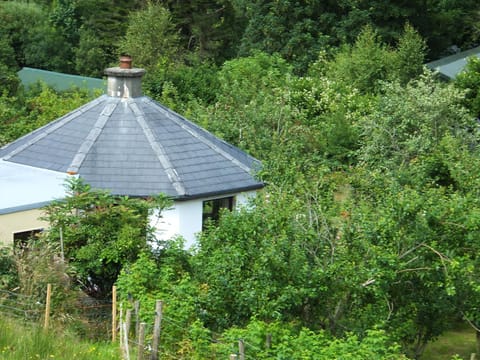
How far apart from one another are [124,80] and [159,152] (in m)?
2.72

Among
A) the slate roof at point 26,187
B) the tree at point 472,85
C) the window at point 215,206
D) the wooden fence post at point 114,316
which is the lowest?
the wooden fence post at point 114,316

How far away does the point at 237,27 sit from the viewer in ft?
208

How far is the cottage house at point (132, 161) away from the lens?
25.5 m

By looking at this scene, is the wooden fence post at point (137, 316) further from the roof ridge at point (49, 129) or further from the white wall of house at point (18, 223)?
the roof ridge at point (49, 129)

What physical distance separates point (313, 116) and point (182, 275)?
19.8 m

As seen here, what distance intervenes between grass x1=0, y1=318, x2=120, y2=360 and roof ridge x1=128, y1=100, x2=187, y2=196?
362 inches

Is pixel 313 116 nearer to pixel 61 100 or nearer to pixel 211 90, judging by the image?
pixel 211 90

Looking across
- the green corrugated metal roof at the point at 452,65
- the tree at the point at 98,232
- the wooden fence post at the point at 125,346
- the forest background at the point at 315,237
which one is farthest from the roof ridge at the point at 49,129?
the green corrugated metal roof at the point at 452,65

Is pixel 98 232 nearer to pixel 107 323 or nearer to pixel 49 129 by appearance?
pixel 107 323

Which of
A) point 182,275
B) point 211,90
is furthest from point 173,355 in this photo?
point 211,90

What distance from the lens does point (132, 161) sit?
26.5 m

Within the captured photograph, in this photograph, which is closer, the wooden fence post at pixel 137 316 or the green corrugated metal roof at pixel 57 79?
the wooden fence post at pixel 137 316

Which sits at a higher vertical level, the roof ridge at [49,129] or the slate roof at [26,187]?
the roof ridge at [49,129]

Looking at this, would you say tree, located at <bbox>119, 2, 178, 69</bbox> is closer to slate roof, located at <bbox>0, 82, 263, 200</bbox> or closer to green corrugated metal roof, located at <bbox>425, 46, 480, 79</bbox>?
green corrugated metal roof, located at <bbox>425, 46, 480, 79</bbox>
